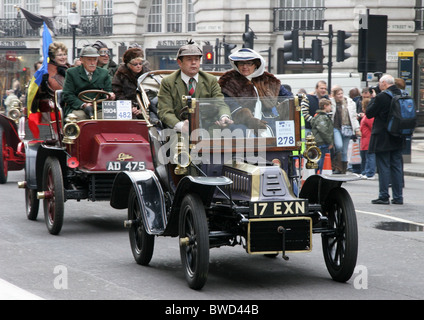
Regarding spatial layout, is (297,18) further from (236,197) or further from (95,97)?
(236,197)

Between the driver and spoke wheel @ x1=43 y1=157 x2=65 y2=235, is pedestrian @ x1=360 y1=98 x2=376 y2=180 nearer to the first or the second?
the driver

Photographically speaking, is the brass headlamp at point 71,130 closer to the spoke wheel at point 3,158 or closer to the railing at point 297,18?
the spoke wheel at point 3,158

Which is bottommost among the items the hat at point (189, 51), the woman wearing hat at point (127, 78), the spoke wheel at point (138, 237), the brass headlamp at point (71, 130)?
the spoke wheel at point (138, 237)

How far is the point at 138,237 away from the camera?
7992 mm

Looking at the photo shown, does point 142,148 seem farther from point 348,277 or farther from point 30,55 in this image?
point 30,55

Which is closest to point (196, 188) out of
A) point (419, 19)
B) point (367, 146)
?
point (367, 146)

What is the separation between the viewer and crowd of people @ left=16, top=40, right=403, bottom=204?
7516 millimetres

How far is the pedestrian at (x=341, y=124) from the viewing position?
16516mm

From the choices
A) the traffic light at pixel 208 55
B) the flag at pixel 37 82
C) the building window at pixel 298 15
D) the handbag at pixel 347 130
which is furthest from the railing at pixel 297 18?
the flag at pixel 37 82

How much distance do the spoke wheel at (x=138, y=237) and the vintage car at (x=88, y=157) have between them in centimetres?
159

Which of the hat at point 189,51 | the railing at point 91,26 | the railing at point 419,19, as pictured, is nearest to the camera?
the hat at point 189,51

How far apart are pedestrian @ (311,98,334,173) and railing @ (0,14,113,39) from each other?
28.2 m

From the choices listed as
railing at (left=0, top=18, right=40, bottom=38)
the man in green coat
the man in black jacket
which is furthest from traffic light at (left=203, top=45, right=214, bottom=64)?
the man in green coat
